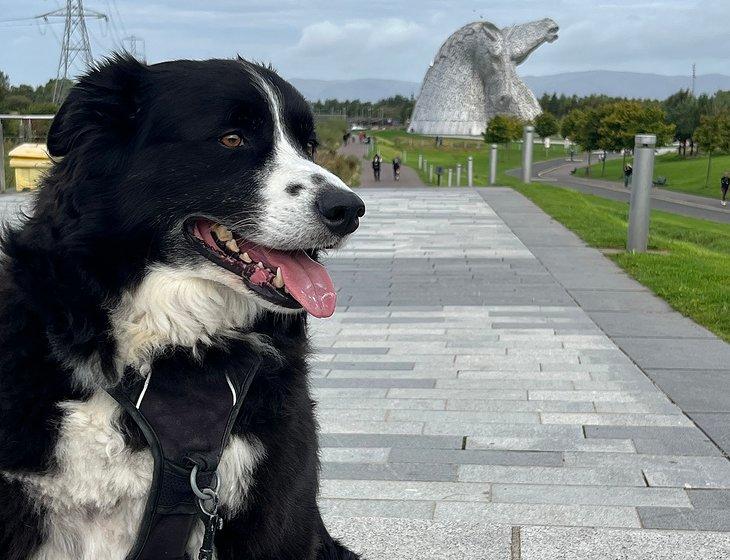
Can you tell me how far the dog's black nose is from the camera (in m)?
2.77

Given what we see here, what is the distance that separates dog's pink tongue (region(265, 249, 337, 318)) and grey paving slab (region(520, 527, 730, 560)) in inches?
58.7

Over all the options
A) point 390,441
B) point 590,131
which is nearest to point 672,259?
point 390,441

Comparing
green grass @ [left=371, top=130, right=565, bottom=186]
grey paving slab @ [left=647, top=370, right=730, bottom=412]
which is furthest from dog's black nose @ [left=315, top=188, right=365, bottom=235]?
green grass @ [left=371, top=130, right=565, bottom=186]

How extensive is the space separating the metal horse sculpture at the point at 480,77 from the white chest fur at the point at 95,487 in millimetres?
102011

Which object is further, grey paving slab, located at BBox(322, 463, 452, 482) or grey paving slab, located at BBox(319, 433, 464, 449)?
grey paving slab, located at BBox(319, 433, 464, 449)

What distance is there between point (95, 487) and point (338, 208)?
1013 mm

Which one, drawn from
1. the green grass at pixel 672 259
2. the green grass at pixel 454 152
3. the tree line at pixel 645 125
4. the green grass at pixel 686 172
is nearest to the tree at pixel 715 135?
the tree line at pixel 645 125

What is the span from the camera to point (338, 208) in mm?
2781

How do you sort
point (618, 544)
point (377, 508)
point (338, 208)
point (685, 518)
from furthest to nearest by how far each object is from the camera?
1. point (377, 508)
2. point (685, 518)
3. point (618, 544)
4. point (338, 208)

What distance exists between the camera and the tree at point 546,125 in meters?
95.1

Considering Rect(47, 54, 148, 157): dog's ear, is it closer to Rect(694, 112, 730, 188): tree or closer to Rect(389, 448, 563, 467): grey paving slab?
Rect(389, 448, 563, 467): grey paving slab

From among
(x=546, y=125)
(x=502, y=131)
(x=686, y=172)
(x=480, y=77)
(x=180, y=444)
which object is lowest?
(x=686, y=172)

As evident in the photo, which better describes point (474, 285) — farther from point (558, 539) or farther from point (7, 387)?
point (7, 387)

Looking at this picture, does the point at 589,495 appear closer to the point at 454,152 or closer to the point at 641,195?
the point at 641,195
